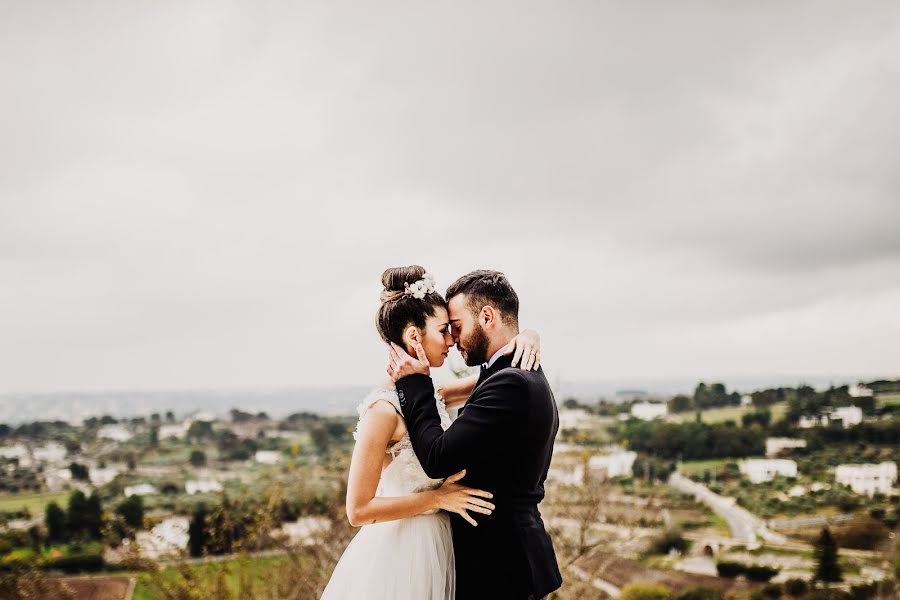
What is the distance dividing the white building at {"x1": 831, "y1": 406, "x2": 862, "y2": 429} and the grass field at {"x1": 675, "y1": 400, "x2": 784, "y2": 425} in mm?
1371

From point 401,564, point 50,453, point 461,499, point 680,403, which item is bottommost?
point 50,453

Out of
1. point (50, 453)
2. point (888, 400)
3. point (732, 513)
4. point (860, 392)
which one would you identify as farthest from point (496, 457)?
point (888, 400)

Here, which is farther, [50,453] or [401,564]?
[50,453]

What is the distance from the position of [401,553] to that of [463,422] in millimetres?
638

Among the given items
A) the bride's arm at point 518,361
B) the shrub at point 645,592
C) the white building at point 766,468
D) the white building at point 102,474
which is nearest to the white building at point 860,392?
the white building at point 766,468

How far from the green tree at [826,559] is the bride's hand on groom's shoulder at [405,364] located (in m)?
14.5

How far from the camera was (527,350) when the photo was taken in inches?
94.8

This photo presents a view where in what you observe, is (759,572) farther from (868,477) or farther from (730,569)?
(868,477)

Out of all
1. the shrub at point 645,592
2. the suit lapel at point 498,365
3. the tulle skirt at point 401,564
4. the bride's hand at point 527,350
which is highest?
the bride's hand at point 527,350

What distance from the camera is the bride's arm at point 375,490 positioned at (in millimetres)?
2254

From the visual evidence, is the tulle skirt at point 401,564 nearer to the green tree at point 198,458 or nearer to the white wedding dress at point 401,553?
the white wedding dress at point 401,553

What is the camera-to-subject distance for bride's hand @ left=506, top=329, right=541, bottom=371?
236 cm

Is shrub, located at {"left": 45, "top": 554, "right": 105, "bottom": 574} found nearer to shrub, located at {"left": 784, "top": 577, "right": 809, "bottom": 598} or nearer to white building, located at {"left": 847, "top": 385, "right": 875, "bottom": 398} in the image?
shrub, located at {"left": 784, "top": 577, "right": 809, "bottom": 598}

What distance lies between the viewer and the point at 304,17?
37.4 ft
